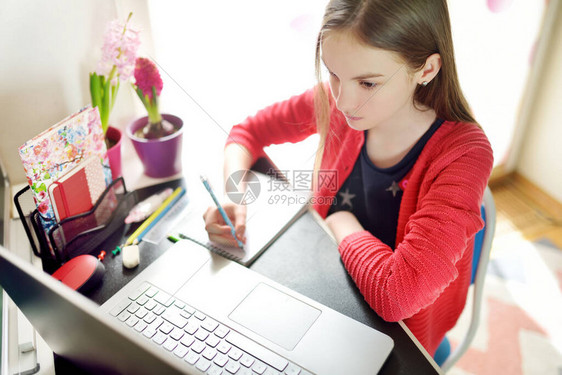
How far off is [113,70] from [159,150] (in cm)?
19

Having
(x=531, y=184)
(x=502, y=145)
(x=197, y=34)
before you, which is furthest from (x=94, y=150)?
(x=531, y=184)

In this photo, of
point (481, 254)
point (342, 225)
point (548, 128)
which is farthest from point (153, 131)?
point (548, 128)

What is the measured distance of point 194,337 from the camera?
0.67 meters

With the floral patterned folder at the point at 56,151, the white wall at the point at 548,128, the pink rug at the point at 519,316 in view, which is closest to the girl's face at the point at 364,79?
the floral patterned folder at the point at 56,151


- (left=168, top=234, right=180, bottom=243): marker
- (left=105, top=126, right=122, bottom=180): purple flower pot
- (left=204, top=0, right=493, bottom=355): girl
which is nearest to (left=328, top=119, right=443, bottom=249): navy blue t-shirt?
(left=204, top=0, right=493, bottom=355): girl

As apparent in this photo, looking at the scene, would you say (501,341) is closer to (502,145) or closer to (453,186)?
(502,145)

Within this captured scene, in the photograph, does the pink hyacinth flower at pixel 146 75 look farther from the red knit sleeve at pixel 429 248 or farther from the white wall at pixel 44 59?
the red knit sleeve at pixel 429 248

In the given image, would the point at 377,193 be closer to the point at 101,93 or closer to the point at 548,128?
the point at 101,93

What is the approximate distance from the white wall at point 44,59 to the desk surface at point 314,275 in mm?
344

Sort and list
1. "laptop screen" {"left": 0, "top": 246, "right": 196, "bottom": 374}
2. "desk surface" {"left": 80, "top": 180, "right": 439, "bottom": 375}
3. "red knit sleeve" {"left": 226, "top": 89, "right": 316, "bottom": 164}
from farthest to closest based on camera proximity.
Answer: "red knit sleeve" {"left": 226, "top": 89, "right": 316, "bottom": 164}
"desk surface" {"left": 80, "top": 180, "right": 439, "bottom": 375}
"laptop screen" {"left": 0, "top": 246, "right": 196, "bottom": 374}

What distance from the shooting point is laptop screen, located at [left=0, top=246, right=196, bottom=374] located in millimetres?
369

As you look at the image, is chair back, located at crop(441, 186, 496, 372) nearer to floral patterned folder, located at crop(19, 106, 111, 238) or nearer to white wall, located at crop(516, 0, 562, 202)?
floral patterned folder, located at crop(19, 106, 111, 238)

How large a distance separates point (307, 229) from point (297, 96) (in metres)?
0.38

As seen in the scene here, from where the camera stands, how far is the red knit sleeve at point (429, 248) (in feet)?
2.30
